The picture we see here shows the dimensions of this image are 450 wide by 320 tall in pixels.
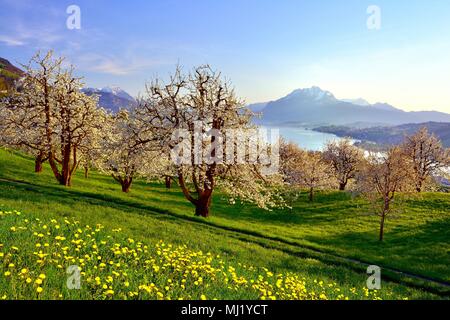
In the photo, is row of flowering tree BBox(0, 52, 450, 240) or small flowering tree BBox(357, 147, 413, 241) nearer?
row of flowering tree BBox(0, 52, 450, 240)

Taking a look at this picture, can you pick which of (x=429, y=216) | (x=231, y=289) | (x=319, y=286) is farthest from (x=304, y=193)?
(x=231, y=289)

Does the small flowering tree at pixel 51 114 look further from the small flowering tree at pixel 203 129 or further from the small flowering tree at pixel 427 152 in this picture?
the small flowering tree at pixel 427 152

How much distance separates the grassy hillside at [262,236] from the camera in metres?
13.0

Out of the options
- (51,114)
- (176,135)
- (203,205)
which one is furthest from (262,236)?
(51,114)

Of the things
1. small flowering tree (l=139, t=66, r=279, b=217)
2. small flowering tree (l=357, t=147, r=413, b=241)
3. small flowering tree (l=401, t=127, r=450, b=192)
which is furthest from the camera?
small flowering tree (l=401, t=127, r=450, b=192)

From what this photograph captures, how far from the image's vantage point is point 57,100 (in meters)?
36.1

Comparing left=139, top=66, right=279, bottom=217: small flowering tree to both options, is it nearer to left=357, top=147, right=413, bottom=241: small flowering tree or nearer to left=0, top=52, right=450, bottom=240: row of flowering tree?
left=0, top=52, right=450, bottom=240: row of flowering tree

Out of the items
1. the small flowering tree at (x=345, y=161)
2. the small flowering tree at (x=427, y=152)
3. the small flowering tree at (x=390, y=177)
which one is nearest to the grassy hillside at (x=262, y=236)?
the small flowering tree at (x=390, y=177)

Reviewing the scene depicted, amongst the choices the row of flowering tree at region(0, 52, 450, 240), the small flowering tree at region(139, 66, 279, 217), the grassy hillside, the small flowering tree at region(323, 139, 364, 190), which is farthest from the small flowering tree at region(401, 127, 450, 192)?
the small flowering tree at region(139, 66, 279, 217)

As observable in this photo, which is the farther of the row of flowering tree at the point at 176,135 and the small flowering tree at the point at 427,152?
the small flowering tree at the point at 427,152

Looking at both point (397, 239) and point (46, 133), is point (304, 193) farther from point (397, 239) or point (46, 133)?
point (46, 133)

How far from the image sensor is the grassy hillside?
1302cm

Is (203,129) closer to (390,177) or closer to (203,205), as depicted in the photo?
(203,205)

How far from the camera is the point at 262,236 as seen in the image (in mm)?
28062
